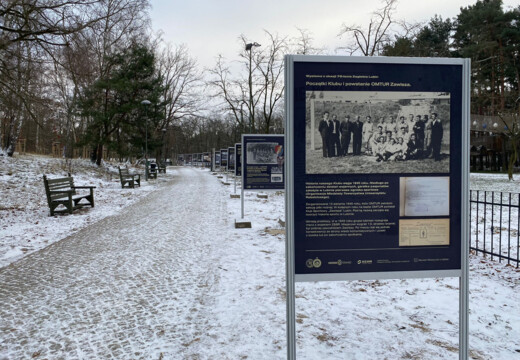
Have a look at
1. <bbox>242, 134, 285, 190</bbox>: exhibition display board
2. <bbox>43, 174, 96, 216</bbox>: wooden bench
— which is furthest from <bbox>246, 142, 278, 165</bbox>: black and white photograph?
<bbox>43, 174, 96, 216</bbox>: wooden bench

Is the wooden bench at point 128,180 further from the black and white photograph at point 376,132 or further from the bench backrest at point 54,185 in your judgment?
the black and white photograph at point 376,132

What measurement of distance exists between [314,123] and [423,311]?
110 inches

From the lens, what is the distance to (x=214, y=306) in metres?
4.20

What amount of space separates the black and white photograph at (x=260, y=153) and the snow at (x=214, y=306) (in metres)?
2.13

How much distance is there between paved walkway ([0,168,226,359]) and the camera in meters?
3.35

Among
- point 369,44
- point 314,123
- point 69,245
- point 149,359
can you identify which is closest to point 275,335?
point 149,359

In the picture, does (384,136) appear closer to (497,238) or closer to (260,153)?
(260,153)

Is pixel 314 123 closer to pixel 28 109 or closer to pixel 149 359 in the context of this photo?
pixel 149 359

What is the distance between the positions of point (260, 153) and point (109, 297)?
544 centimetres

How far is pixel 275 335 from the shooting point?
3486mm

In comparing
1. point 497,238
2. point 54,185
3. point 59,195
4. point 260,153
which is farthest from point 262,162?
point 54,185

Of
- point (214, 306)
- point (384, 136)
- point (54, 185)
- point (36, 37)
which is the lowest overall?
point (214, 306)

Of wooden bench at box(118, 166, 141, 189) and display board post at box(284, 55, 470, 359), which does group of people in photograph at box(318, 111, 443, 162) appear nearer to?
display board post at box(284, 55, 470, 359)

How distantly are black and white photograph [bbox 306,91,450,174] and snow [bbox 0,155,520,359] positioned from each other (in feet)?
5.62
